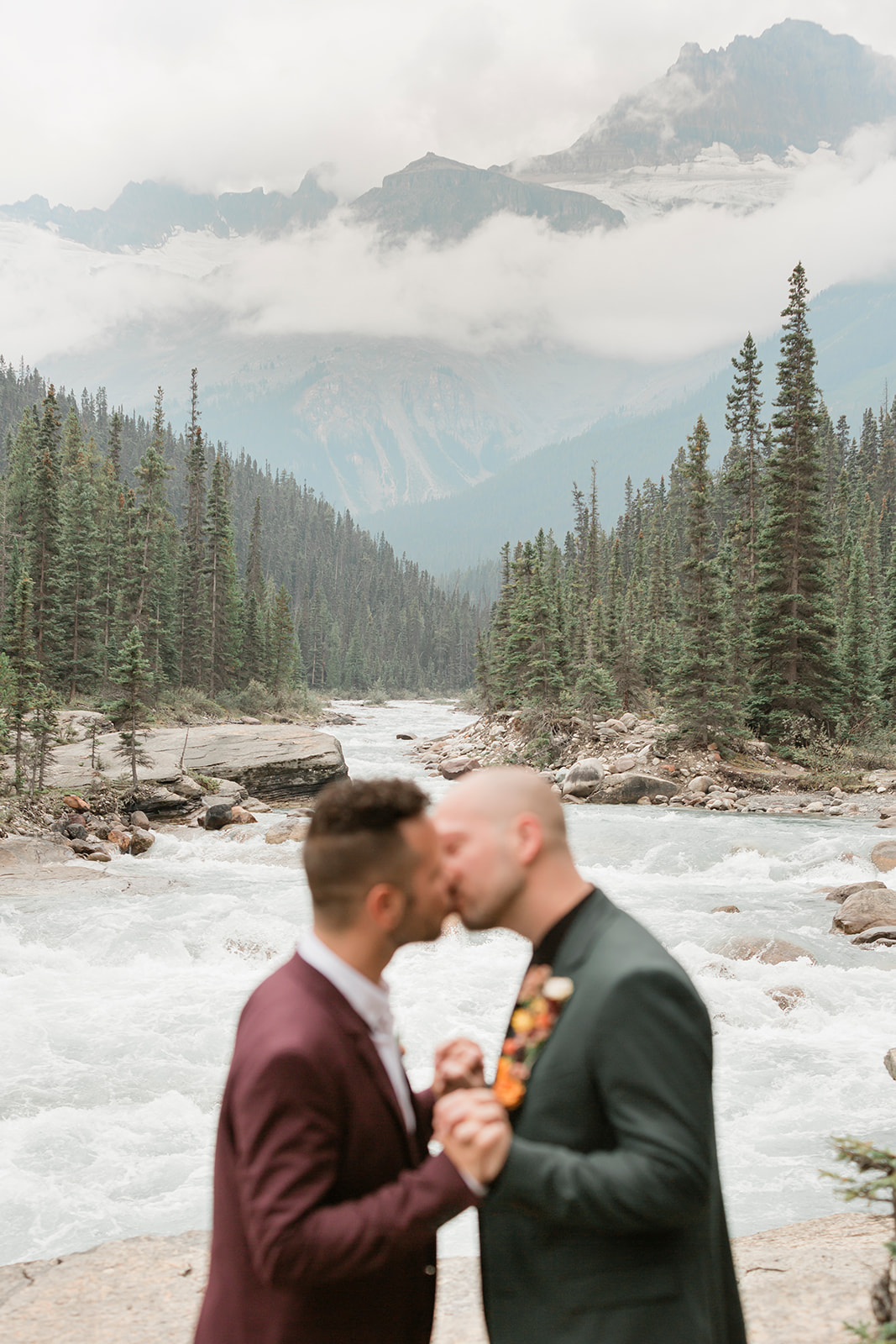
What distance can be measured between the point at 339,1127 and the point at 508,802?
0.74m

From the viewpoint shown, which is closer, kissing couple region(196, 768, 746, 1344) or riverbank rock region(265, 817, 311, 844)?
kissing couple region(196, 768, 746, 1344)

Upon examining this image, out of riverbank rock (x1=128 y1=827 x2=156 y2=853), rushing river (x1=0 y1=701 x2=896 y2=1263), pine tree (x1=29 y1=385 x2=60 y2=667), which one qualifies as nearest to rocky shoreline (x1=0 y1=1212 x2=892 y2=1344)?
rushing river (x1=0 y1=701 x2=896 y2=1263)

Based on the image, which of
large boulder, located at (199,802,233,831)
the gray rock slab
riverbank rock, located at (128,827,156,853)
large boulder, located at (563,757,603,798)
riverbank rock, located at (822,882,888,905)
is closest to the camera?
riverbank rock, located at (822,882,888,905)

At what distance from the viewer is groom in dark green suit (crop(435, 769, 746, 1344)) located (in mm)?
1737

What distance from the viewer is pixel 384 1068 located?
1988mm

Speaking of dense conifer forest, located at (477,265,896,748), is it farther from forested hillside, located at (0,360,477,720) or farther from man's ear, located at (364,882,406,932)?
man's ear, located at (364,882,406,932)

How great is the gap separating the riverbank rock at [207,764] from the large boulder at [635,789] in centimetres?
936

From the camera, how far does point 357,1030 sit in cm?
194

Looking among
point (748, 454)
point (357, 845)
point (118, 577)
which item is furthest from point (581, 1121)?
point (118, 577)

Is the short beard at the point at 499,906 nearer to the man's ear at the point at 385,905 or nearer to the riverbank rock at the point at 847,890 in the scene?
the man's ear at the point at 385,905

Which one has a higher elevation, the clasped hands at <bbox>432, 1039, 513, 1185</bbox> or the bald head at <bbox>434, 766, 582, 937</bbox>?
the bald head at <bbox>434, 766, 582, 937</bbox>

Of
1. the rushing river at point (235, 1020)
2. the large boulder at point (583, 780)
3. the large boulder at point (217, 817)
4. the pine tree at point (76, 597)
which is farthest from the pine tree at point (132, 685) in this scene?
the pine tree at point (76, 597)

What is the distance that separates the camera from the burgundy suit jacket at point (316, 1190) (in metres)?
1.73

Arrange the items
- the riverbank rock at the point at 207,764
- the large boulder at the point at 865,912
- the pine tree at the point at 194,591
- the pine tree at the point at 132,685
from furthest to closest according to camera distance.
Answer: the pine tree at the point at 194,591
the riverbank rock at the point at 207,764
the pine tree at the point at 132,685
the large boulder at the point at 865,912
